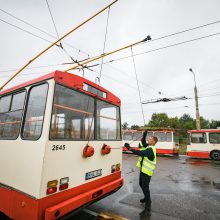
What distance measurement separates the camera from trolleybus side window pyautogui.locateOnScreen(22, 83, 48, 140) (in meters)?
3.33

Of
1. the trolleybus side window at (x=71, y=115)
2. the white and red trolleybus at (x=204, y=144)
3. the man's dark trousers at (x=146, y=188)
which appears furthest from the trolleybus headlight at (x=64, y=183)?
the white and red trolleybus at (x=204, y=144)

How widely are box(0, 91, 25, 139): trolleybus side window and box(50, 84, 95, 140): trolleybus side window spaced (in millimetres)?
920

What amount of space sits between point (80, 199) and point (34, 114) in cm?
183

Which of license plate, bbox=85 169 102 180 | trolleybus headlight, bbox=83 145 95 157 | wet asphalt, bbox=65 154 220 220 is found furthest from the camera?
wet asphalt, bbox=65 154 220 220

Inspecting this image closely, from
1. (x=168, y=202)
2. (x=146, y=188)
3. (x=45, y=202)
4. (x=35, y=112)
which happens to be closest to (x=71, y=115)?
(x=35, y=112)

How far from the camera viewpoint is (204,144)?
16953mm

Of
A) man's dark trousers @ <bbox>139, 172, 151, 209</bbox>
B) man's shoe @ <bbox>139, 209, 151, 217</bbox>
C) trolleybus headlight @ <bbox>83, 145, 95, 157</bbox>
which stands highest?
trolleybus headlight @ <bbox>83, 145, 95, 157</bbox>

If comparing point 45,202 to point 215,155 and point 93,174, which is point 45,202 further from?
point 215,155

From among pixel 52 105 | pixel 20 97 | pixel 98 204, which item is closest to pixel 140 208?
pixel 98 204

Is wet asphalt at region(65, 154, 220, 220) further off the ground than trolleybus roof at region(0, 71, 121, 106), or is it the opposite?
trolleybus roof at region(0, 71, 121, 106)

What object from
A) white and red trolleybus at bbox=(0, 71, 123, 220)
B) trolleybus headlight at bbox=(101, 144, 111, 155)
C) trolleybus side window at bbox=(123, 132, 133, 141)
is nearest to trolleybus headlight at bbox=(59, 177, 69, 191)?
white and red trolleybus at bbox=(0, 71, 123, 220)

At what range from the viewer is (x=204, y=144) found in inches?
667

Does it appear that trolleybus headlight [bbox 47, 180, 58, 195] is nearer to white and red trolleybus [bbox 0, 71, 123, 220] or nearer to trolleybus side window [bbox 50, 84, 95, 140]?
white and red trolleybus [bbox 0, 71, 123, 220]

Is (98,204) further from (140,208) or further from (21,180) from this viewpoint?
(21,180)
